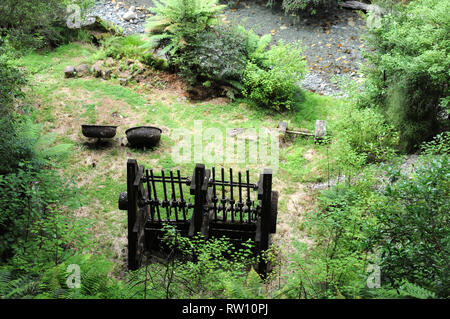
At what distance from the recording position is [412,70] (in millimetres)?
7590

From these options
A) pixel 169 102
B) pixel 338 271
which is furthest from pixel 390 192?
pixel 169 102

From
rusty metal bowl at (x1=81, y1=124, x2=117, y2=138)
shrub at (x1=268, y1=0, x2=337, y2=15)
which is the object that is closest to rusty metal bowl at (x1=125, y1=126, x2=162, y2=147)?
rusty metal bowl at (x1=81, y1=124, x2=117, y2=138)

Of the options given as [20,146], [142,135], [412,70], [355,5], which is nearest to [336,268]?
[412,70]

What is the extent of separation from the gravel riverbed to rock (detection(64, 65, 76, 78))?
3.37 m

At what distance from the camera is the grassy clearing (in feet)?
25.1

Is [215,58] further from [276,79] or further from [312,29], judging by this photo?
[312,29]

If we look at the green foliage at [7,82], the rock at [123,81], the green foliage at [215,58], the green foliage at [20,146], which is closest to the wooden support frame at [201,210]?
the green foliage at [20,146]

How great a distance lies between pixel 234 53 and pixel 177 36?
1.76 metres

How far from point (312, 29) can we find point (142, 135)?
28.4 feet

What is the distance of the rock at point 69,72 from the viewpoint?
11594 mm

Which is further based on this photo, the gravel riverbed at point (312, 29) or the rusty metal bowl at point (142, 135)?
the gravel riverbed at point (312, 29)

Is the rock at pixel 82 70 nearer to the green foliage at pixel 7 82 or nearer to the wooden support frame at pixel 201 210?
the green foliage at pixel 7 82

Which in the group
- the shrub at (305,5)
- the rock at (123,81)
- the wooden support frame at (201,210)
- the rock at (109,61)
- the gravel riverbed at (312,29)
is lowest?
the wooden support frame at (201,210)

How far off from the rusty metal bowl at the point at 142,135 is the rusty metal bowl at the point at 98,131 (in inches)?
13.8
